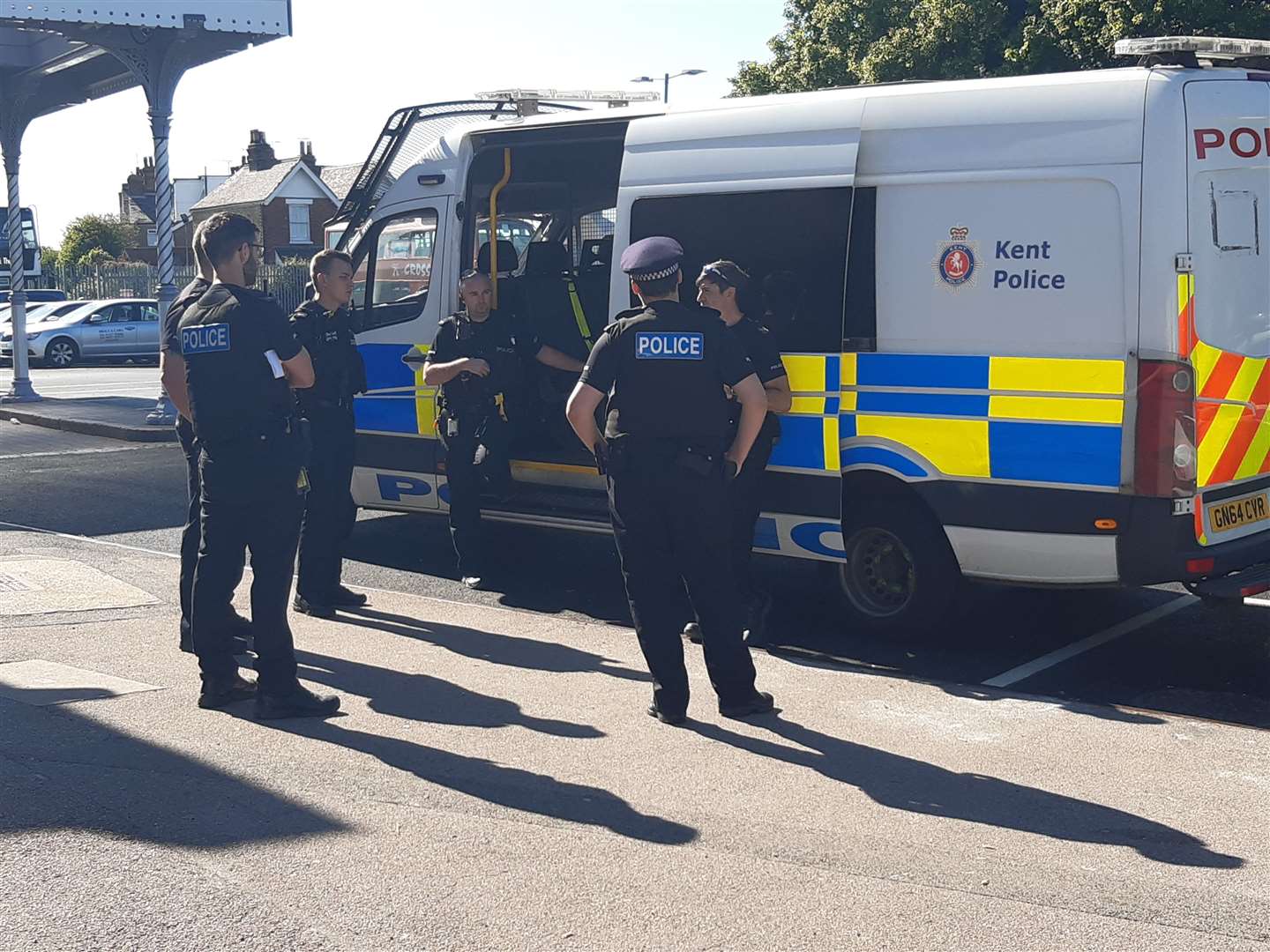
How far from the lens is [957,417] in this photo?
6.89 meters

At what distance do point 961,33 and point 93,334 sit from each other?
18.4m

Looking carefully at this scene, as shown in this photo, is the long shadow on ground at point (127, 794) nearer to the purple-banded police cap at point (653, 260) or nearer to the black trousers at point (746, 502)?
the purple-banded police cap at point (653, 260)

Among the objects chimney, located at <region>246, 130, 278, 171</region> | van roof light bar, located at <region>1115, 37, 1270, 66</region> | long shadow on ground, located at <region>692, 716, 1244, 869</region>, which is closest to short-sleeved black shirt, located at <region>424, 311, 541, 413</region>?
long shadow on ground, located at <region>692, 716, 1244, 869</region>

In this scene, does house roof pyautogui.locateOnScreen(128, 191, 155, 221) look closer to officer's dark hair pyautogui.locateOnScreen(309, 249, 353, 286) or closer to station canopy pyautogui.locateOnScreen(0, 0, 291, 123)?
station canopy pyautogui.locateOnScreen(0, 0, 291, 123)

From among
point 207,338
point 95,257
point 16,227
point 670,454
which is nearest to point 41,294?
point 95,257

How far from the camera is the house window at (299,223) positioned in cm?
6431

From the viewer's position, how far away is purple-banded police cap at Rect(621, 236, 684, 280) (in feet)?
19.4

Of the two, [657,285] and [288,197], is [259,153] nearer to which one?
[288,197]

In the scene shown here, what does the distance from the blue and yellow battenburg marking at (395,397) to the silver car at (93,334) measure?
22.6 meters

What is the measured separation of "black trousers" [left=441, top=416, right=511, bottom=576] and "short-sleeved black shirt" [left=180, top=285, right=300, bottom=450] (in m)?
2.63

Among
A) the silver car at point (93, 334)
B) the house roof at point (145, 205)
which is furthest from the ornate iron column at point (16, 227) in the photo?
the house roof at point (145, 205)

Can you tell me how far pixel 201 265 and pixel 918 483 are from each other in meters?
3.35

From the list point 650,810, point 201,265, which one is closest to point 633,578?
point 650,810

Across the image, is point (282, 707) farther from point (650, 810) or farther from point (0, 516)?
point (0, 516)
